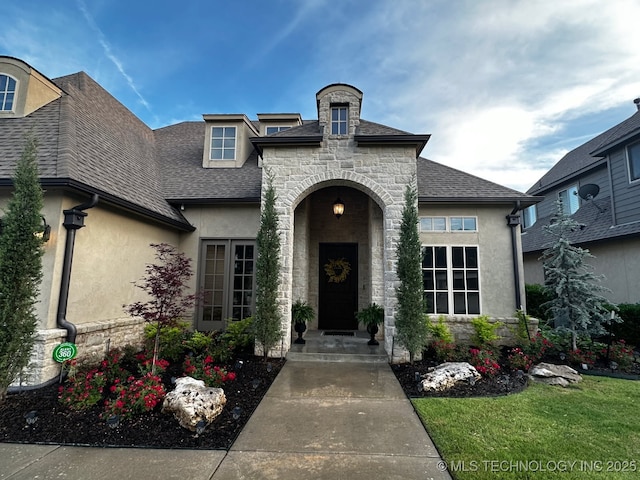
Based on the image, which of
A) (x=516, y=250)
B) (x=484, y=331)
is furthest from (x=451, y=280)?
(x=516, y=250)

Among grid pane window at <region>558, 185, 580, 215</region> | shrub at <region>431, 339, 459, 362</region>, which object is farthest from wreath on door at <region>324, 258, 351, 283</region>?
grid pane window at <region>558, 185, 580, 215</region>

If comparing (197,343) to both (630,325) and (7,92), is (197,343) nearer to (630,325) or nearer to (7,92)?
(7,92)

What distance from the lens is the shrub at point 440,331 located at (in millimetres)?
6109

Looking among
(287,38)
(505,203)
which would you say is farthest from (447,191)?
(287,38)

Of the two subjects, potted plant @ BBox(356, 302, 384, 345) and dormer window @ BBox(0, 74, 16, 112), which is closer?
dormer window @ BBox(0, 74, 16, 112)

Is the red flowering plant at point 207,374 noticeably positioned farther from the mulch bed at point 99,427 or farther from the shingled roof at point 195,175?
the shingled roof at point 195,175

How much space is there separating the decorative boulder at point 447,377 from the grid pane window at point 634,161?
8.69 meters

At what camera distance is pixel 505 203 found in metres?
7.04

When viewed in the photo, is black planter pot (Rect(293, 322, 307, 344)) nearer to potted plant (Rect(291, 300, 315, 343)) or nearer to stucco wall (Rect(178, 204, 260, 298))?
potted plant (Rect(291, 300, 315, 343))

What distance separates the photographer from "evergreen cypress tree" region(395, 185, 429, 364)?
5.52 metres

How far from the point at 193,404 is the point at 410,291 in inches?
162

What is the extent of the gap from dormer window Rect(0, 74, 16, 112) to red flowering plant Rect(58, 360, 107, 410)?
5.98m

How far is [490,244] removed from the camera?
23.1ft

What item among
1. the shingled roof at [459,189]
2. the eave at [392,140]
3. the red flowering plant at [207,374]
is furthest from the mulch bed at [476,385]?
the eave at [392,140]
